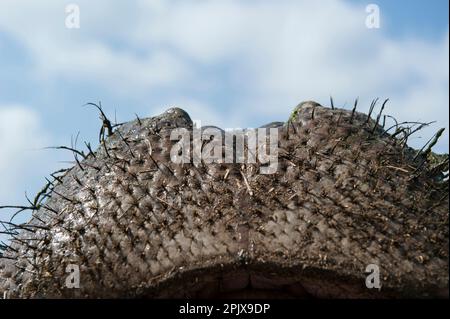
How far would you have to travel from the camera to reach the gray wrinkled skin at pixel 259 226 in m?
5.15

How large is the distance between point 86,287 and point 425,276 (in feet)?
6.84

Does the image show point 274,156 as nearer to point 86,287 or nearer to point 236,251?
point 236,251

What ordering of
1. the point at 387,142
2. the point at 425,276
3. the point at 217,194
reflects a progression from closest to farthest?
the point at 425,276 < the point at 217,194 < the point at 387,142

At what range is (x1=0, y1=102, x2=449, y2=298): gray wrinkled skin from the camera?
5.15 m

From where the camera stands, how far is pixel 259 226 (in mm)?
5277

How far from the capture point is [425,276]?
508cm

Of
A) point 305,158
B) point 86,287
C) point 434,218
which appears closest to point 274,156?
point 305,158

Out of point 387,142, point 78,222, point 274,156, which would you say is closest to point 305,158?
point 274,156

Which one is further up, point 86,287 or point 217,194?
point 217,194

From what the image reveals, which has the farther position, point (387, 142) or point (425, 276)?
point (387, 142)

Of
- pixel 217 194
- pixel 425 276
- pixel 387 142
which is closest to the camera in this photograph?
pixel 425 276
